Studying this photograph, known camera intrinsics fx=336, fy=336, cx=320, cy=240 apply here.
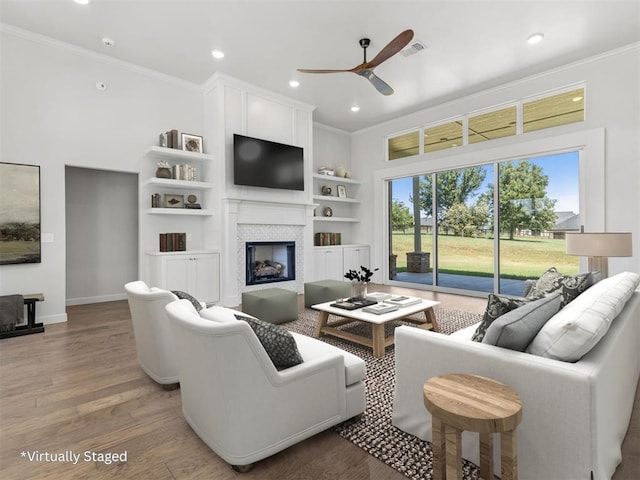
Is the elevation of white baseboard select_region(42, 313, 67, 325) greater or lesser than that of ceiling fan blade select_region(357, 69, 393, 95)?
lesser

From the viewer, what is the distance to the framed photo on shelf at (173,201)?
4.97m

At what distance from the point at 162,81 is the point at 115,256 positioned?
2947 millimetres

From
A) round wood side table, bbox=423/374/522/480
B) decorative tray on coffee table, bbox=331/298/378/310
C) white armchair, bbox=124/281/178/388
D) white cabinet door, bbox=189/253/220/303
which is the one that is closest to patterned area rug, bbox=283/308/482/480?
round wood side table, bbox=423/374/522/480

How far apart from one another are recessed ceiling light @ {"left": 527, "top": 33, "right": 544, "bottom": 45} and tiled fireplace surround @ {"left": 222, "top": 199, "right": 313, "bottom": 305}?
3.87 meters

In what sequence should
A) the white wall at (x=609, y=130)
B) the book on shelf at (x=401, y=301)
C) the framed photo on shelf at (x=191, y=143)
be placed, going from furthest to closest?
the framed photo on shelf at (x=191, y=143), the white wall at (x=609, y=130), the book on shelf at (x=401, y=301)

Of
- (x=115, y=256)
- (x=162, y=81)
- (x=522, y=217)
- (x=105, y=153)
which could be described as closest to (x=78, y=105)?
(x=105, y=153)

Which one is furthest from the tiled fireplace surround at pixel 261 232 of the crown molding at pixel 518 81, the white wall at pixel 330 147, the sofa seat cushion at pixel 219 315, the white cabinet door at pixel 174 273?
the sofa seat cushion at pixel 219 315

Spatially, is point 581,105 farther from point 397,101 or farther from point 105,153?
point 105,153

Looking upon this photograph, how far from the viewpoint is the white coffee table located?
2.92 metres

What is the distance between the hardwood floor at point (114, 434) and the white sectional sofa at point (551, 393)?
33 centimetres

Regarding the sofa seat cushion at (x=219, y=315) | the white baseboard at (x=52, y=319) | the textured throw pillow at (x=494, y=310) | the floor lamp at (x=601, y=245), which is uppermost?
the floor lamp at (x=601, y=245)

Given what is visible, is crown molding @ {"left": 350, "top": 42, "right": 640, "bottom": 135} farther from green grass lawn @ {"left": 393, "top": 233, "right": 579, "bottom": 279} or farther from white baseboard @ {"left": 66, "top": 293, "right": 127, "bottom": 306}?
white baseboard @ {"left": 66, "top": 293, "right": 127, "bottom": 306}

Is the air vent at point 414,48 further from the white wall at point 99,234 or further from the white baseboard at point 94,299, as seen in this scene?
the white baseboard at point 94,299

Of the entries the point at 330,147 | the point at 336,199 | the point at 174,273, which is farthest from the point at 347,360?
the point at 330,147
